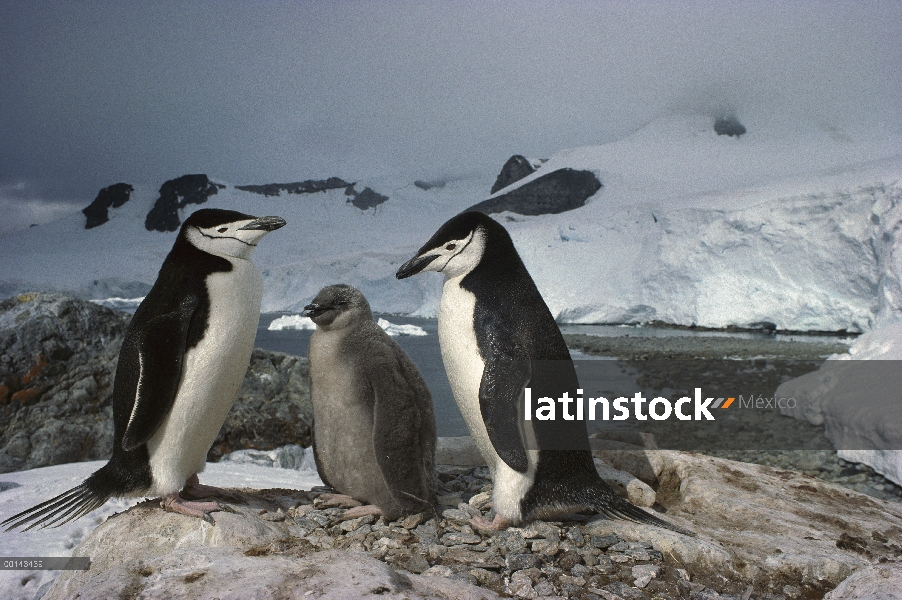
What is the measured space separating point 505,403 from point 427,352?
13407 millimetres

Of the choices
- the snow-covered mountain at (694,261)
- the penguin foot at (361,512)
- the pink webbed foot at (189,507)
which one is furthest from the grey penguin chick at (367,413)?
the snow-covered mountain at (694,261)

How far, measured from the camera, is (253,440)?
4848mm

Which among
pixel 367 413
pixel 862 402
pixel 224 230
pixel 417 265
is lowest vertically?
pixel 862 402

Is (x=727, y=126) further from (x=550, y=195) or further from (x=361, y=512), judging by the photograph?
(x=361, y=512)

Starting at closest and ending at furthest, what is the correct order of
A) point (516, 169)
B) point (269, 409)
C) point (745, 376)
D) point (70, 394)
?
point (70, 394)
point (269, 409)
point (745, 376)
point (516, 169)

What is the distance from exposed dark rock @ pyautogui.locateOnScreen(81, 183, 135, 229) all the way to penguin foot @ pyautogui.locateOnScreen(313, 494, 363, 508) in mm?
52674

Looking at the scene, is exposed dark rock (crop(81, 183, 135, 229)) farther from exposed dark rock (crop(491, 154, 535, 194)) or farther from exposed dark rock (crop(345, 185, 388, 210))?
exposed dark rock (crop(491, 154, 535, 194))

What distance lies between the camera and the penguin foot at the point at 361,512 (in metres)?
2.24

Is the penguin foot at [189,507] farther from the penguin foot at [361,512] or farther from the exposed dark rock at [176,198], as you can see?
the exposed dark rock at [176,198]

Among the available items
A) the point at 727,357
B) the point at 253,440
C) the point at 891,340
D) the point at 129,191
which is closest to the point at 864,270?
the point at 727,357

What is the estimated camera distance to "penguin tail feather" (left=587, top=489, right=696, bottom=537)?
2279mm

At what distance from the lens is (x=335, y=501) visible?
7.77 ft

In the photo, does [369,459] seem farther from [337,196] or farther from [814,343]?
[337,196]

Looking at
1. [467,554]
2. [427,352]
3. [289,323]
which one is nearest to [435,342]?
[427,352]
